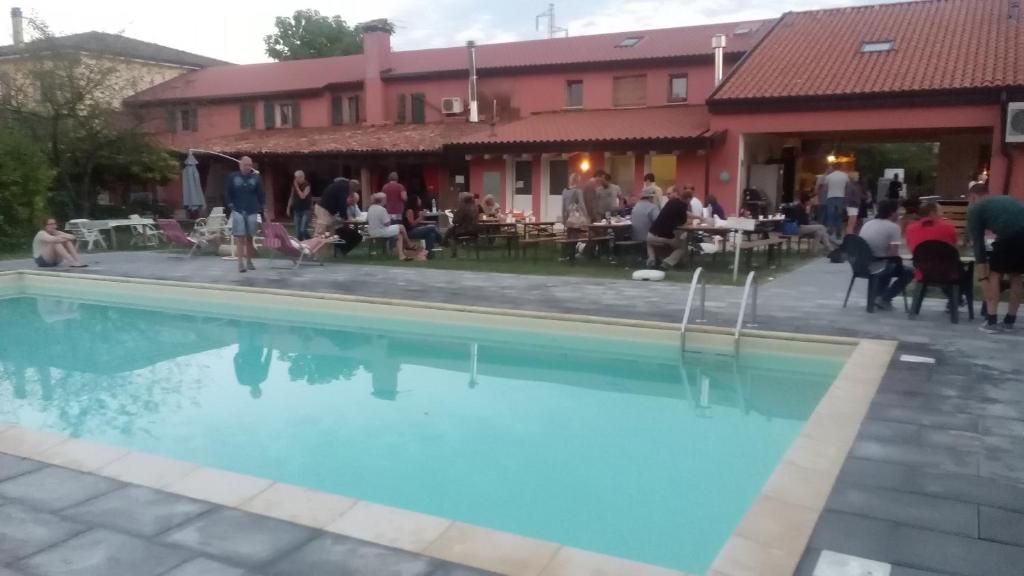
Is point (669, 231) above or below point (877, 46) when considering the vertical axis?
below

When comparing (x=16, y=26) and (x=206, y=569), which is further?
(x=16, y=26)

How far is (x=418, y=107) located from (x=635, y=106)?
7.53 metres

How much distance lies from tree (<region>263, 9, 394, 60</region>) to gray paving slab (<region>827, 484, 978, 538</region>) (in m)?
42.1

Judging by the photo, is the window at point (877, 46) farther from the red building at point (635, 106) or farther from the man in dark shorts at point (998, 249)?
the man in dark shorts at point (998, 249)

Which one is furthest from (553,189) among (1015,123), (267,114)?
(267,114)

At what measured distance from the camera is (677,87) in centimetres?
2094

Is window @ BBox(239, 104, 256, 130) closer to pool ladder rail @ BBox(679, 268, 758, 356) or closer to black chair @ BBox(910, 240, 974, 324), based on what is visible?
pool ladder rail @ BBox(679, 268, 758, 356)

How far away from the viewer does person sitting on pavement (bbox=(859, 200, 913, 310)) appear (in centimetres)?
774

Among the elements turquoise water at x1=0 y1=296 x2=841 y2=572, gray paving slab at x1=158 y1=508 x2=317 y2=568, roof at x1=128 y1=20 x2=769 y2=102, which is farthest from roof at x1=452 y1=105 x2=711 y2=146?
gray paving slab at x1=158 y1=508 x2=317 y2=568

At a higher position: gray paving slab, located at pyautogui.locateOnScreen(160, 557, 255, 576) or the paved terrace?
the paved terrace

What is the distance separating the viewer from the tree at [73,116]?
17.7m

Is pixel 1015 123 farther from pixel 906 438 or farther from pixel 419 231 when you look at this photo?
pixel 906 438

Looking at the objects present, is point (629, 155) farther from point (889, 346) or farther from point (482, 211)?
point (889, 346)

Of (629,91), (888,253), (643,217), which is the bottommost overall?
(888,253)
